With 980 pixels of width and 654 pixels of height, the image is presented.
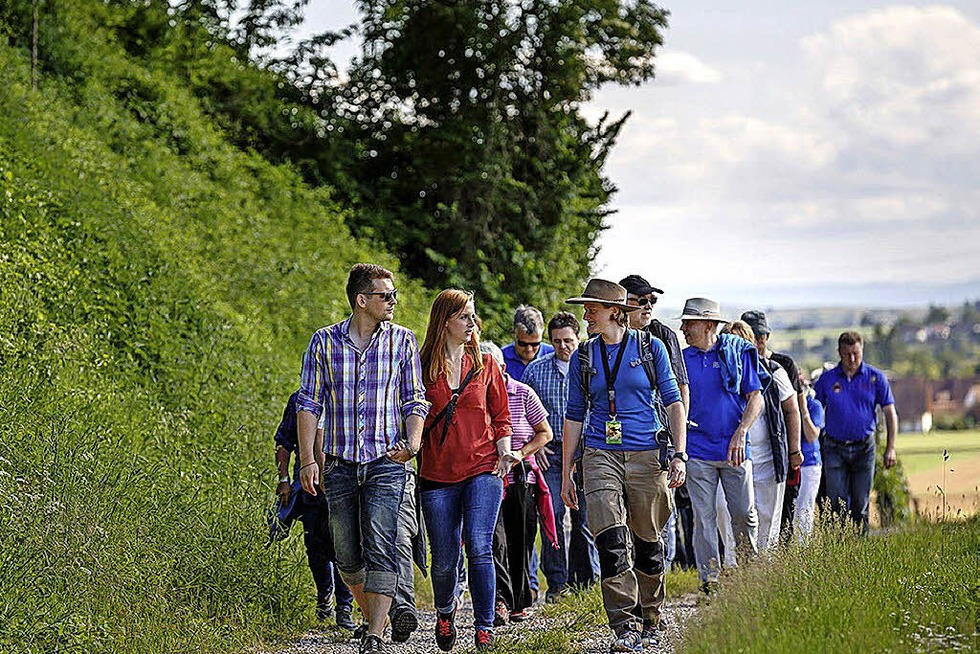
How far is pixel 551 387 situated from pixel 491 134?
12.8 m

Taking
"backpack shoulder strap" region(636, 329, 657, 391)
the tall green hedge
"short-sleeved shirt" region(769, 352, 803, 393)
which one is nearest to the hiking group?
"backpack shoulder strap" region(636, 329, 657, 391)

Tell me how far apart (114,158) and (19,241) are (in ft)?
15.0

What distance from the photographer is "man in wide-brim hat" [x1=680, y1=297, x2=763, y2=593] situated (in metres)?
10.4

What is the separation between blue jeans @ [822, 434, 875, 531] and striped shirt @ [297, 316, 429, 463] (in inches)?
251

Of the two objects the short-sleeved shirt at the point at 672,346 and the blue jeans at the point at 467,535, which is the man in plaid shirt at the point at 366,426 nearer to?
the blue jeans at the point at 467,535

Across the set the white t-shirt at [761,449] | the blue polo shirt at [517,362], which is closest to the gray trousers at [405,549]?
the blue polo shirt at [517,362]

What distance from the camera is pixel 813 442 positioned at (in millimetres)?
12703

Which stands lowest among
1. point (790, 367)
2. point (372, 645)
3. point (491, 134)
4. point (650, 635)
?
point (650, 635)

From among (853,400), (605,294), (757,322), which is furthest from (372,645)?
(853,400)

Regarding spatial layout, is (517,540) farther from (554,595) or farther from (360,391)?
(360,391)

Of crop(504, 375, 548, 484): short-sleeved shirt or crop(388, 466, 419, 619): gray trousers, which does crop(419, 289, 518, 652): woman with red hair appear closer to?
crop(388, 466, 419, 619): gray trousers

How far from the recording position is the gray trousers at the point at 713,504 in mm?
10461

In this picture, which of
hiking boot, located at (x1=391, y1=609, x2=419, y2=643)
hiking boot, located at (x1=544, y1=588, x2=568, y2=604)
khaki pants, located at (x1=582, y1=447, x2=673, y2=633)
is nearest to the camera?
hiking boot, located at (x1=391, y1=609, x2=419, y2=643)

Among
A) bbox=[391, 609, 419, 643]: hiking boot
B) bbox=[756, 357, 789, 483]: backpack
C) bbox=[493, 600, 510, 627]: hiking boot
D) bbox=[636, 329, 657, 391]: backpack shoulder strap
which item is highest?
bbox=[636, 329, 657, 391]: backpack shoulder strap
